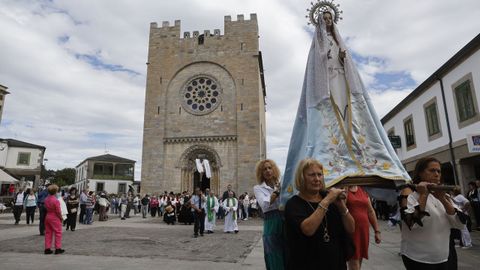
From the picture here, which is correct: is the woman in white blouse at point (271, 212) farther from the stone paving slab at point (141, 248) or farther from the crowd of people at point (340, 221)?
the stone paving slab at point (141, 248)

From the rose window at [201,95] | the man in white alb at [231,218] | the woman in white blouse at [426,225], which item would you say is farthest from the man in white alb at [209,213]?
the rose window at [201,95]

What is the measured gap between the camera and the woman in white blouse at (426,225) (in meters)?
2.61

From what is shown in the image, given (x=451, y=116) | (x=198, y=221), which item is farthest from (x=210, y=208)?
(x=451, y=116)

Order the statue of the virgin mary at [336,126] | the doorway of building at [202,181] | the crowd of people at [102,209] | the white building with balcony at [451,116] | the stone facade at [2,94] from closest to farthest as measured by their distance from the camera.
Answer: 1. the statue of the virgin mary at [336,126]
2. the crowd of people at [102,209]
3. the white building with balcony at [451,116]
4. the stone facade at [2,94]
5. the doorway of building at [202,181]

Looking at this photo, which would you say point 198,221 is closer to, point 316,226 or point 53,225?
point 53,225

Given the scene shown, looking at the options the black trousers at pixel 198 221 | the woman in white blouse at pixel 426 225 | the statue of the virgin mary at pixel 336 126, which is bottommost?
the black trousers at pixel 198 221

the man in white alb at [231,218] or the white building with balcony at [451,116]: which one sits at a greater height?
the white building with balcony at [451,116]

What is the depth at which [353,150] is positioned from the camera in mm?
3291

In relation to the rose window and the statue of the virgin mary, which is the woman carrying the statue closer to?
the statue of the virgin mary

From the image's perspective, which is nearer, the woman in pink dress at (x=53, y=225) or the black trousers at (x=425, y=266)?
the black trousers at (x=425, y=266)

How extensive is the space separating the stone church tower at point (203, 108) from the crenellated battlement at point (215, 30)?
0.26ft

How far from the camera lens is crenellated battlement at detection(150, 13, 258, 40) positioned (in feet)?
83.4

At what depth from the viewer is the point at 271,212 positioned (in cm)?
333

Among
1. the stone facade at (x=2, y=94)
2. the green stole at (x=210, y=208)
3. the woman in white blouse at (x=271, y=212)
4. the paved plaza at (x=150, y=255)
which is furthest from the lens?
the stone facade at (x=2, y=94)
